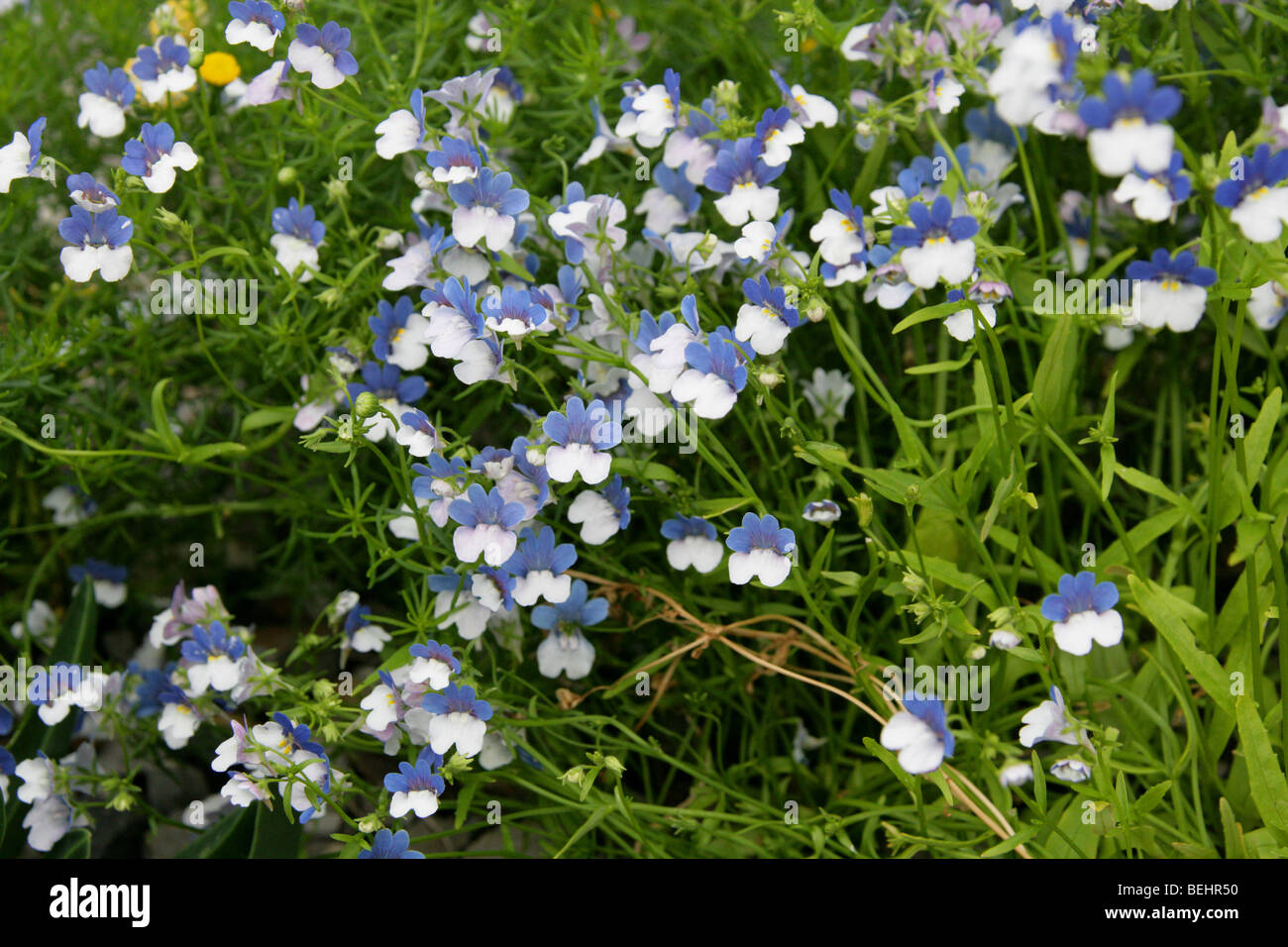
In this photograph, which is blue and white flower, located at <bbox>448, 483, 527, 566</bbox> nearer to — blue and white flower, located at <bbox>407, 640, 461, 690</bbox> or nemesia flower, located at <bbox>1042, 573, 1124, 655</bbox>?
blue and white flower, located at <bbox>407, 640, 461, 690</bbox>

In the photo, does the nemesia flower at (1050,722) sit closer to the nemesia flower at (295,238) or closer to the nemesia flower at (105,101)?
the nemesia flower at (295,238)

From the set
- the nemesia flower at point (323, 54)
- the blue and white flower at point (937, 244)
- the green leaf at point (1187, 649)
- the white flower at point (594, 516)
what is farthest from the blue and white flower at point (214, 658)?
the green leaf at point (1187, 649)

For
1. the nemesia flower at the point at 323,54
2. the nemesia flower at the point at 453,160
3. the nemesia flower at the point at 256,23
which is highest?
the nemesia flower at the point at 256,23

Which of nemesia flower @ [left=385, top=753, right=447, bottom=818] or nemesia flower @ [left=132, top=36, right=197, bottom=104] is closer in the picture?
nemesia flower @ [left=385, top=753, right=447, bottom=818]

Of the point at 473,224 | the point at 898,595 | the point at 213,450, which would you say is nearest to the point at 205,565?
the point at 213,450

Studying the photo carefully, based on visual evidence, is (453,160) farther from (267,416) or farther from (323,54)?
(267,416)

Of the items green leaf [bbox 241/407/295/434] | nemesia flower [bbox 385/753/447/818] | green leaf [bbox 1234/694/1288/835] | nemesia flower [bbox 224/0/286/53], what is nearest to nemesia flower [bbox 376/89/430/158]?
nemesia flower [bbox 224/0/286/53]
